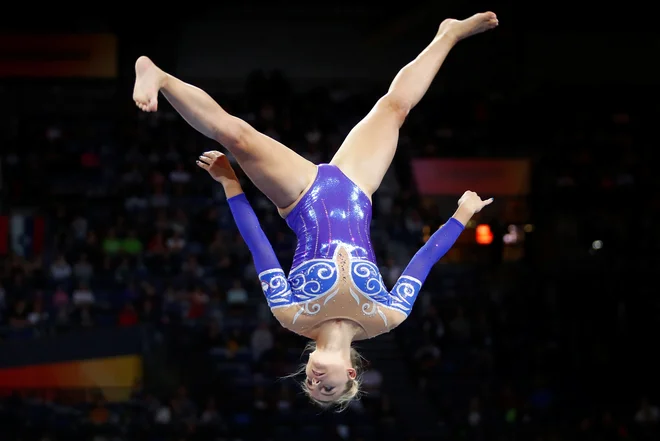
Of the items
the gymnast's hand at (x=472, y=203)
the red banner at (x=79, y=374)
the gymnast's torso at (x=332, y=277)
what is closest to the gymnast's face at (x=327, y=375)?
the gymnast's torso at (x=332, y=277)

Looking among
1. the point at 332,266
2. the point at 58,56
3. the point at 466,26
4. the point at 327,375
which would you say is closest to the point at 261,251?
the point at 332,266

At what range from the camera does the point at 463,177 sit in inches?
427

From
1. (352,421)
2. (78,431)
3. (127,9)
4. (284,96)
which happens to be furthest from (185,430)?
(127,9)

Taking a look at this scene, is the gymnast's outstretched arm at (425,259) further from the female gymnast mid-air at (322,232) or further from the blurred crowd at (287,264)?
the blurred crowd at (287,264)

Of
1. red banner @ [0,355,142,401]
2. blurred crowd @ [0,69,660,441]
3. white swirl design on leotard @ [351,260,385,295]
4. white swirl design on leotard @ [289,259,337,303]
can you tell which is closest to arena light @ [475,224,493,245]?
blurred crowd @ [0,69,660,441]

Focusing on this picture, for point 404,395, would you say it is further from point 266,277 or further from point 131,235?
point 266,277

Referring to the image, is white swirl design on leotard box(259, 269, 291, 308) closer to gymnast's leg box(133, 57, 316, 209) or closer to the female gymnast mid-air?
the female gymnast mid-air

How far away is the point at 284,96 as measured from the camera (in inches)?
436

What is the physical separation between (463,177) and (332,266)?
7024 millimetres

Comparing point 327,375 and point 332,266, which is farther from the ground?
point 332,266

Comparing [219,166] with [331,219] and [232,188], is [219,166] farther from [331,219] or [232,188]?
[331,219]

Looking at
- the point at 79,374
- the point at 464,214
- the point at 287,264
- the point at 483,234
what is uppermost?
the point at 483,234

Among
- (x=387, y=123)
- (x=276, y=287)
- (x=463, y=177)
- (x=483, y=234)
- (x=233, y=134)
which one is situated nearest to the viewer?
→ (x=276, y=287)

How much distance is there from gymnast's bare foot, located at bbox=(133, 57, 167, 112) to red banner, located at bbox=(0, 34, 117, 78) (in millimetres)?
8012
